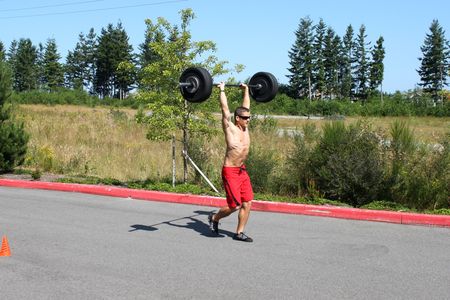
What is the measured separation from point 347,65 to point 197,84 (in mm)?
98542

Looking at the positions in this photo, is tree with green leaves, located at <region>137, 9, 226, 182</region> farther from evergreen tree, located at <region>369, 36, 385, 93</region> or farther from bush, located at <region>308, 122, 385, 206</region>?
evergreen tree, located at <region>369, 36, 385, 93</region>

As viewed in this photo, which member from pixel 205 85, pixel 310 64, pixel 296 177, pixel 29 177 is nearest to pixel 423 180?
pixel 296 177

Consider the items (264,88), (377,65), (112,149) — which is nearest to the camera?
(264,88)

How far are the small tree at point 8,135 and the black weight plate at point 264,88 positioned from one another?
338 inches

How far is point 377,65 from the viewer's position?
9300cm

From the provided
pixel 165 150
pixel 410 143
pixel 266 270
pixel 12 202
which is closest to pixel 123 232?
pixel 266 270

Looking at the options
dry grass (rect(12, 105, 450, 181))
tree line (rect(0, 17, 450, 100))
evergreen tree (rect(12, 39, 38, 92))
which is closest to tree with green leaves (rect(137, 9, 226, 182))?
dry grass (rect(12, 105, 450, 181))

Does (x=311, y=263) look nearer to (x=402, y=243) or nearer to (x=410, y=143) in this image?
(x=402, y=243)

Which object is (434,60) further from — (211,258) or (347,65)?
(211,258)

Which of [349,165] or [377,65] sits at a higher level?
[377,65]

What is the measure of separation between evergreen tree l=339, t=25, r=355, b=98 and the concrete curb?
91962mm

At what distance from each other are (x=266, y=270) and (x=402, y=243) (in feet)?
7.56

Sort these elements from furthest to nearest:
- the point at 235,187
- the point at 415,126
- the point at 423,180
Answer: the point at 415,126 < the point at 423,180 < the point at 235,187

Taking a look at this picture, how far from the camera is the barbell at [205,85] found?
8.12 metres
